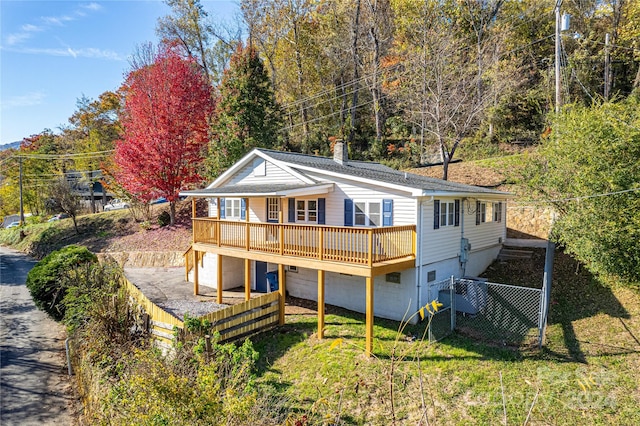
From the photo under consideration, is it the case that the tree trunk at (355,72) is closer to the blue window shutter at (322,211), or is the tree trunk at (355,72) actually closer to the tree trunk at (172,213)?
the tree trunk at (172,213)

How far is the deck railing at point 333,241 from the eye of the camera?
36.8 feet

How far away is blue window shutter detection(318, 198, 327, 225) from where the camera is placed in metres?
14.5

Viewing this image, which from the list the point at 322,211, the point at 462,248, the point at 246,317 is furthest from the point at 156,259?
the point at 462,248

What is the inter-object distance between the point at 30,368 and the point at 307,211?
1024 cm

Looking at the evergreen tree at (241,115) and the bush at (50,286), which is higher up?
the evergreen tree at (241,115)

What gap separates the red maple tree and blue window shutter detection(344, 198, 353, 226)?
1563 cm

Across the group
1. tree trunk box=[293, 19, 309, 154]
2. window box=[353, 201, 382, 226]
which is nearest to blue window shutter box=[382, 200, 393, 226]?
window box=[353, 201, 382, 226]

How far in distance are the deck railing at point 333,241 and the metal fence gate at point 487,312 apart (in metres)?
1.91

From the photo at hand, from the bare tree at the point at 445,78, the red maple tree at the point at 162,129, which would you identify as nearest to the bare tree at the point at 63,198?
the red maple tree at the point at 162,129

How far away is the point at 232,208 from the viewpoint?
18578mm

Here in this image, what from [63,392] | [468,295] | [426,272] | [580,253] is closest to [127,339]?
[63,392]

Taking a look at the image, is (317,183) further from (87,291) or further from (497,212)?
(497,212)

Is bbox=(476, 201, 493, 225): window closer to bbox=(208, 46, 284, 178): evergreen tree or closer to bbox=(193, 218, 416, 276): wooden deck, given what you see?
bbox=(193, 218, 416, 276): wooden deck

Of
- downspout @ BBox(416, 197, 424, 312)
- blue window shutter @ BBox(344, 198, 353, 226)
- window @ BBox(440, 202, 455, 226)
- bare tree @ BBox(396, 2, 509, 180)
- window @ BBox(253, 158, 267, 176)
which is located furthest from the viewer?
bare tree @ BBox(396, 2, 509, 180)
